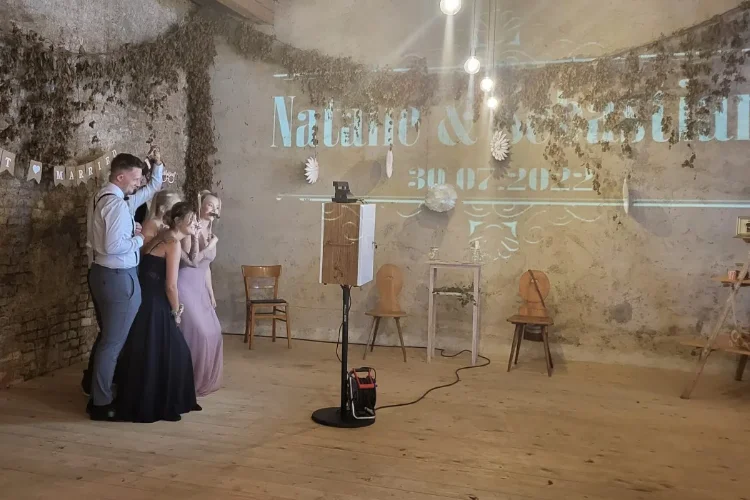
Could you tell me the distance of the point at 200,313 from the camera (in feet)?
14.7

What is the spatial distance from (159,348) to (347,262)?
4.22 ft

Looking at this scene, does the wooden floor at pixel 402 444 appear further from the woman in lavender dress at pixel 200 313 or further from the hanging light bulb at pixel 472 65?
the hanging light bulb at pixel 472 65

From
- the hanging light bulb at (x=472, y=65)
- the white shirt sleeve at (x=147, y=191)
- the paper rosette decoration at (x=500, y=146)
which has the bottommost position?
the white shirt sleeve at (x=147, y=191)

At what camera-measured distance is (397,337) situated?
21.2 feet

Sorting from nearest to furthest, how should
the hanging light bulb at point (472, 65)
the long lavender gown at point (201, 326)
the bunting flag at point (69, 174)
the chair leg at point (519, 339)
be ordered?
1. the long lavender gown at point (201, 326)
2. the bunting flag at point (69, 174)
3. the chair leg at point (519, 339)
4. the hanging light bulb at point (472, 65)

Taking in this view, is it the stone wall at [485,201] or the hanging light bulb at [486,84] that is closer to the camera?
the stone wall at [485,201]

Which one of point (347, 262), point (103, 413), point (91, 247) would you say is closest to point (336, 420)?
point (347, 262)

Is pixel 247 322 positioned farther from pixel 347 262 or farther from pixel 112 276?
pixel 347 262

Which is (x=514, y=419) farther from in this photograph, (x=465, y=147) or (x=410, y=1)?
(x=410, y=1)

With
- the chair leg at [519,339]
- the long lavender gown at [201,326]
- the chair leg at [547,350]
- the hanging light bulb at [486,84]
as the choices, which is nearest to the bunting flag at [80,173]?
the long lavender gown at [201,326]

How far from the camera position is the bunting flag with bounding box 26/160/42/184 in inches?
183

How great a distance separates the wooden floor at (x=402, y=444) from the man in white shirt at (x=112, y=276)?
29cm

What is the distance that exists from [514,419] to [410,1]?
4198 mm

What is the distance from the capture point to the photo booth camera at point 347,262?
3.89m
